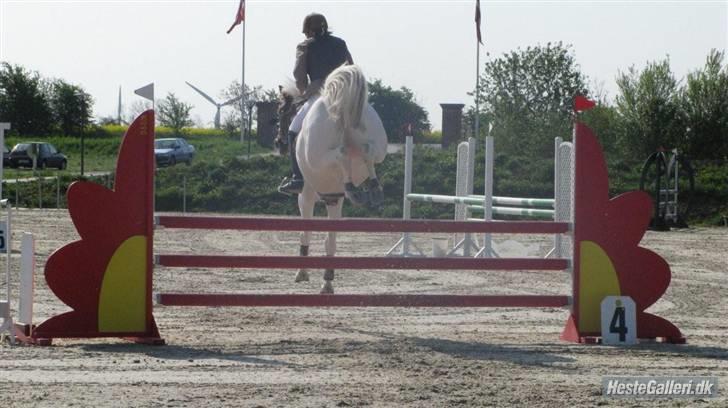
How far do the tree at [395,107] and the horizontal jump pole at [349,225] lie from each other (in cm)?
4609

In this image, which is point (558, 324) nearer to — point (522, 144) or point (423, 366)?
point (423, 366)

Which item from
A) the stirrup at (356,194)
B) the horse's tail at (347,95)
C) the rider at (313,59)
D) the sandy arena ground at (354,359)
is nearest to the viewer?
the sandy arena ground at (354,359)

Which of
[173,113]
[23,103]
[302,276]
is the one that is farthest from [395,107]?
[302,276]

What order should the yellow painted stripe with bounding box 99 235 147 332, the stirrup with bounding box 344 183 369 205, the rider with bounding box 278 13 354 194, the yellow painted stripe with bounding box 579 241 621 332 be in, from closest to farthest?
the yellow painted stripe with bounding box 99 235 147 332
the yellow painted stripe with bounding box 579 241 621 332
the stirrup with bounding box 344 183 369 205
the rider with bounding box 278 13 354 194

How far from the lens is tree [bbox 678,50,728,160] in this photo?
38156mm

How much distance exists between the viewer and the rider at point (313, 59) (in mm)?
10211

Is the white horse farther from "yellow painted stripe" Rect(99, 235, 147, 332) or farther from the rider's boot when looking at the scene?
"yellow painted stripe" Rect(99, 235, 147, 332)

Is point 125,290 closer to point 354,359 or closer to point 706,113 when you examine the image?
point 354,359

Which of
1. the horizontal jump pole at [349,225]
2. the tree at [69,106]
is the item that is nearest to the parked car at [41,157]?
the tree at [69,106]

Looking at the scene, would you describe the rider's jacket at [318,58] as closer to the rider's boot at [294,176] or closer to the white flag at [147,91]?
the rider's boot at [294,176]

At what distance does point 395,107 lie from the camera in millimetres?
57062

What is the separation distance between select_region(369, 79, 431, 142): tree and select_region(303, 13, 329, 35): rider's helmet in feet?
143

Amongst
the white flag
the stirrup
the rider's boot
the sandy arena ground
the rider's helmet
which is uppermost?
the rider's helmet

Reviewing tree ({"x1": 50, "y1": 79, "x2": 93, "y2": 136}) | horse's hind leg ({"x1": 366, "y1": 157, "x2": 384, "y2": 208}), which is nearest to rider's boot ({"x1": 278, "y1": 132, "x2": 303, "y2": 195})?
horse's hind leg ({"x1": 366, "y1": 157, "x2": 384, "y2": 208})
